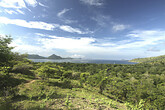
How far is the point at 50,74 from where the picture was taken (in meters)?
13.6

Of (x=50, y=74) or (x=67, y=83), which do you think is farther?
(x=67, y=83)

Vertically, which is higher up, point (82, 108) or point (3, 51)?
point (3, 51)

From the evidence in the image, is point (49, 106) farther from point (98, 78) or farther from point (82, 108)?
point (98, 78)

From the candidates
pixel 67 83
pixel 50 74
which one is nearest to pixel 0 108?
pixel 50 74

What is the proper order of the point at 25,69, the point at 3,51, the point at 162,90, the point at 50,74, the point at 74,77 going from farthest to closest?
the point at 74,77, the point at 25,69, the point at 50,74, the point at 162,90, the point at 3,51

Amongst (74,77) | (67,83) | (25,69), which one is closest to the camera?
(67,83)

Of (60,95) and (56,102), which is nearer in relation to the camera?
(56,102)

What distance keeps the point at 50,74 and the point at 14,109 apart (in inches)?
340

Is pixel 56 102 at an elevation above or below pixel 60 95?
above

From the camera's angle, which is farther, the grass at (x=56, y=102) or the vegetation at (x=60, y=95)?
the vegetation at (x=60, y=95)

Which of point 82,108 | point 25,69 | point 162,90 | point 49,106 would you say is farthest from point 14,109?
point 25,69

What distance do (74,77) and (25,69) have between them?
16.1m

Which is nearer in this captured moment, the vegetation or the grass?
the grass

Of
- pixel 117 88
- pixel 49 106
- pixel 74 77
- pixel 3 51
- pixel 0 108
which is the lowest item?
pixel 74 77
